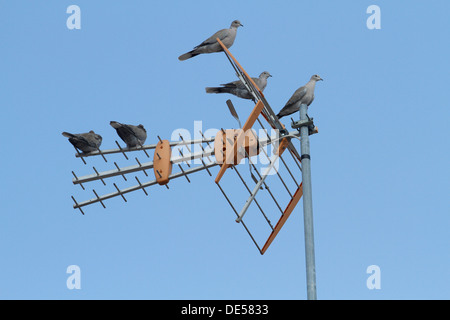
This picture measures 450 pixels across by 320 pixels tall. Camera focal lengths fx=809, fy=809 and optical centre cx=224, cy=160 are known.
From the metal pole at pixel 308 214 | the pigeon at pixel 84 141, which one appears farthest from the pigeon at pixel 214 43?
the metal pole at pixel 308 214

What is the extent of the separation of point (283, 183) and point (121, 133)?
2.82m

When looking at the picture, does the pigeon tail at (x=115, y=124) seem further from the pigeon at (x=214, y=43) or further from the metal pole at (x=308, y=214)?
the metal pole at (x=308, y=214)

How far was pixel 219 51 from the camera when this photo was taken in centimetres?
1154

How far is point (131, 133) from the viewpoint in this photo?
11.7 m

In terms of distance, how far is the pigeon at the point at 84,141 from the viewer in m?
11.9

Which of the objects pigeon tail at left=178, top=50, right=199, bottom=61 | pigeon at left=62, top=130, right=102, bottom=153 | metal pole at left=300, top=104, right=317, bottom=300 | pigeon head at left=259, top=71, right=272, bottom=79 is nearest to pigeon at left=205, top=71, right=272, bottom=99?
pigeon head at left=259, top=71, right=272, bottom=79

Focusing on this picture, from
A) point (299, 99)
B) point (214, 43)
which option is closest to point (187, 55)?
point (214, 43)

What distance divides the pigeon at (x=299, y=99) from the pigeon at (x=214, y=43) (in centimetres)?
136

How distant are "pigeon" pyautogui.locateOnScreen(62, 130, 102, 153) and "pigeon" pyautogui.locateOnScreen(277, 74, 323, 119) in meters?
3.32

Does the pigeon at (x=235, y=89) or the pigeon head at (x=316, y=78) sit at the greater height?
the pigeon head at (x=316, y=78)
